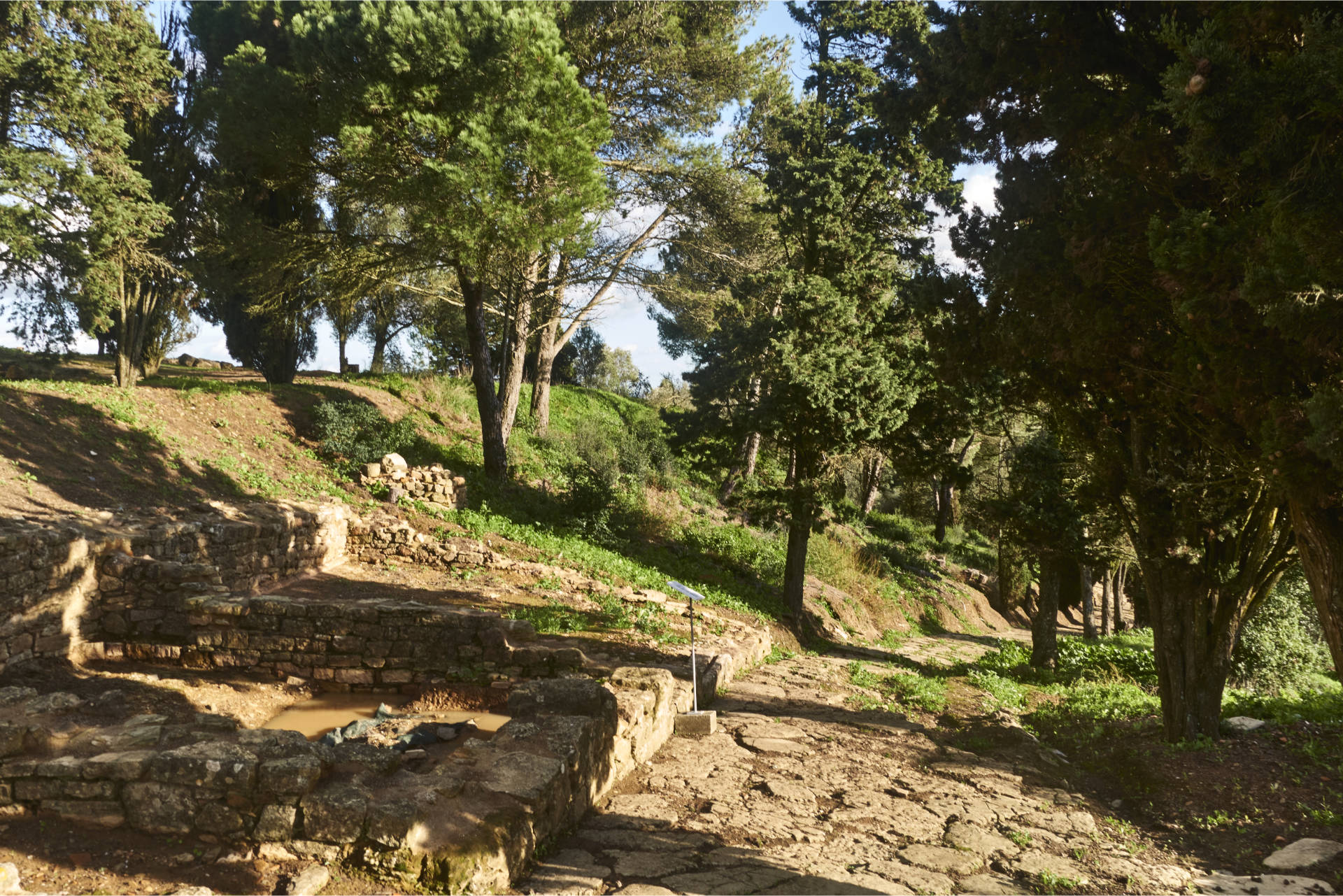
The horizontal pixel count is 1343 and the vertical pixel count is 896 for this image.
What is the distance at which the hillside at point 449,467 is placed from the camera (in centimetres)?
1166

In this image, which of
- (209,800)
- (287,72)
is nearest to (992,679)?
(209,800)

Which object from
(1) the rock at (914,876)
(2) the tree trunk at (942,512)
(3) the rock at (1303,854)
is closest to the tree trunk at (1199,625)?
(3) the rock at (1303,854)

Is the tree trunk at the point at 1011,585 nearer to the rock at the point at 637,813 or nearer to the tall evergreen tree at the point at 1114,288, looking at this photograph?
the tall evergreen tree at the point at 1114,288

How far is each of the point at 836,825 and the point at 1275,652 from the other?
11.3 m

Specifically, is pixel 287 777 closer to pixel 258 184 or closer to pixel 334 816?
pixel 334 816

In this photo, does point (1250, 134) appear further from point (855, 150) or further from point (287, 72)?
point (287, 72)

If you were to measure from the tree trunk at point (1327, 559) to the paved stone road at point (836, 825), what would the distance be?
2053 millimetres

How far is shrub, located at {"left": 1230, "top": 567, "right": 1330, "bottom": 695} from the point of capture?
12.3 meters

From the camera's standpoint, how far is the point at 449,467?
55.2 feet

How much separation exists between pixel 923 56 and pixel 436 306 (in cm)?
2317

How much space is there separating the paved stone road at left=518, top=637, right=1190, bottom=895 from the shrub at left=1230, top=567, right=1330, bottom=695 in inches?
279

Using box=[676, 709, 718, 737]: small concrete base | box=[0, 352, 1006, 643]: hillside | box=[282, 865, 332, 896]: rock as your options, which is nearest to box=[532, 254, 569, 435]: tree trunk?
box=[0, 352, 1006, 643]: hillside

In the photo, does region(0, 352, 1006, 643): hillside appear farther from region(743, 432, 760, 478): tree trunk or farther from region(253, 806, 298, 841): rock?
region(253, 806, 298, 841): rock

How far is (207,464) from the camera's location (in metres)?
13.2
